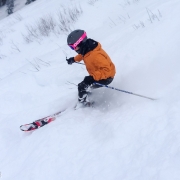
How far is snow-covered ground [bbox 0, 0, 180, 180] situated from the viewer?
3016 millimetres

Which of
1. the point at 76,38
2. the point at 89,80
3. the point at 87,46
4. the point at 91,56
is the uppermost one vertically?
the point at 76,38

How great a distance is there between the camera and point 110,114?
4.11 m

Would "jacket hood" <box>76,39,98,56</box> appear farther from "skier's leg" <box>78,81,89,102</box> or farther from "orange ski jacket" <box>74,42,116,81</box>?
"skier's leg" <box>78,81,89,102</box>

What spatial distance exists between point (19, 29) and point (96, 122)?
328 inches

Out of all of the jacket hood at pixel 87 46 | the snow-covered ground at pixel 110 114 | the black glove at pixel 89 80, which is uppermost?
the jacket hood at pixel 87 46

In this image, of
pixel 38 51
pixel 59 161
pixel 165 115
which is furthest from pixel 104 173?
pixel 38 51

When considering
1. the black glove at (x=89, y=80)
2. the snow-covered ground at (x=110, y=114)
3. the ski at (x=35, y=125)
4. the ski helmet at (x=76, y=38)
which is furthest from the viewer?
the ski at (x=35, y=125)

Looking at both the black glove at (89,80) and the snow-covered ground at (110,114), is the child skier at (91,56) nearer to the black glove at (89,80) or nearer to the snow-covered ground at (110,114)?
the black glove at (89,80)

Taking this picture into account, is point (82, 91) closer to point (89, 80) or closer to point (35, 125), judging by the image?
point (89, 80)

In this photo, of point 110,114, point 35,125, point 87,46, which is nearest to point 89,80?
point 87,46

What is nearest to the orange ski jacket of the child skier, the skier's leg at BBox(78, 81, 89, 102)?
the child skier

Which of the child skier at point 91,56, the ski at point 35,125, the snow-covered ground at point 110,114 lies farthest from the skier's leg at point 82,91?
the ski at point 35,125

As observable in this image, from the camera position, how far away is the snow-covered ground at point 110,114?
9.89 feet

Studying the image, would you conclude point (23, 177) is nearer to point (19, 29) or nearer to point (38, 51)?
point (38, 51)
